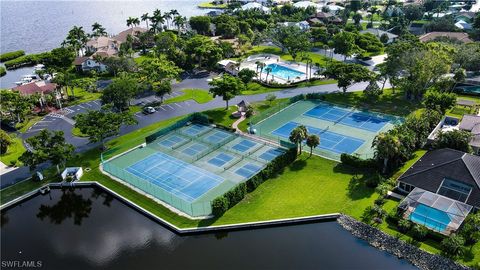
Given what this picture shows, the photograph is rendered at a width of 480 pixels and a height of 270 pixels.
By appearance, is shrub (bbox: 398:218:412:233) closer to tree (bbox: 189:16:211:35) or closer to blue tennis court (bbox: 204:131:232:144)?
blue tennis court (bbox: 204:131:232:144)

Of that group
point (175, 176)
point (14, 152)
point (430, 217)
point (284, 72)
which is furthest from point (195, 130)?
point (284, 72)

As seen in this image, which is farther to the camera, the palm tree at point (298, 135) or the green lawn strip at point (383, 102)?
the green lawn strip at point (383, 102)

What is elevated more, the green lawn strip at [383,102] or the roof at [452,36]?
the roof at [452,36]

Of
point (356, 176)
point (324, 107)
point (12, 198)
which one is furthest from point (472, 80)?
point (12, 198)

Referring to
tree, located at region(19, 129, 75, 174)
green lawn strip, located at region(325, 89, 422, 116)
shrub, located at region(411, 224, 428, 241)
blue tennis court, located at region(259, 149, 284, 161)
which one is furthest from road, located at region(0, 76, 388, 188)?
shrub, located at region(411, 224, 428, 241)

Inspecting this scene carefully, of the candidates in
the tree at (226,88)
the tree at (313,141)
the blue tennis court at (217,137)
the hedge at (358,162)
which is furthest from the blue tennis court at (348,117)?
the blue tennis court at (217,137)

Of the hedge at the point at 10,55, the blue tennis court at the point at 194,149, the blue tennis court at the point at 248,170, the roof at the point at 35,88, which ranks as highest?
the hedge at the point at 10,55

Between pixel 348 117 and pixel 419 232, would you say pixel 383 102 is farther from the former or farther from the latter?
pixel 419 232

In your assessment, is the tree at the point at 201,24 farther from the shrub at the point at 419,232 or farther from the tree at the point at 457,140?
the shrub at the point at 419,232
